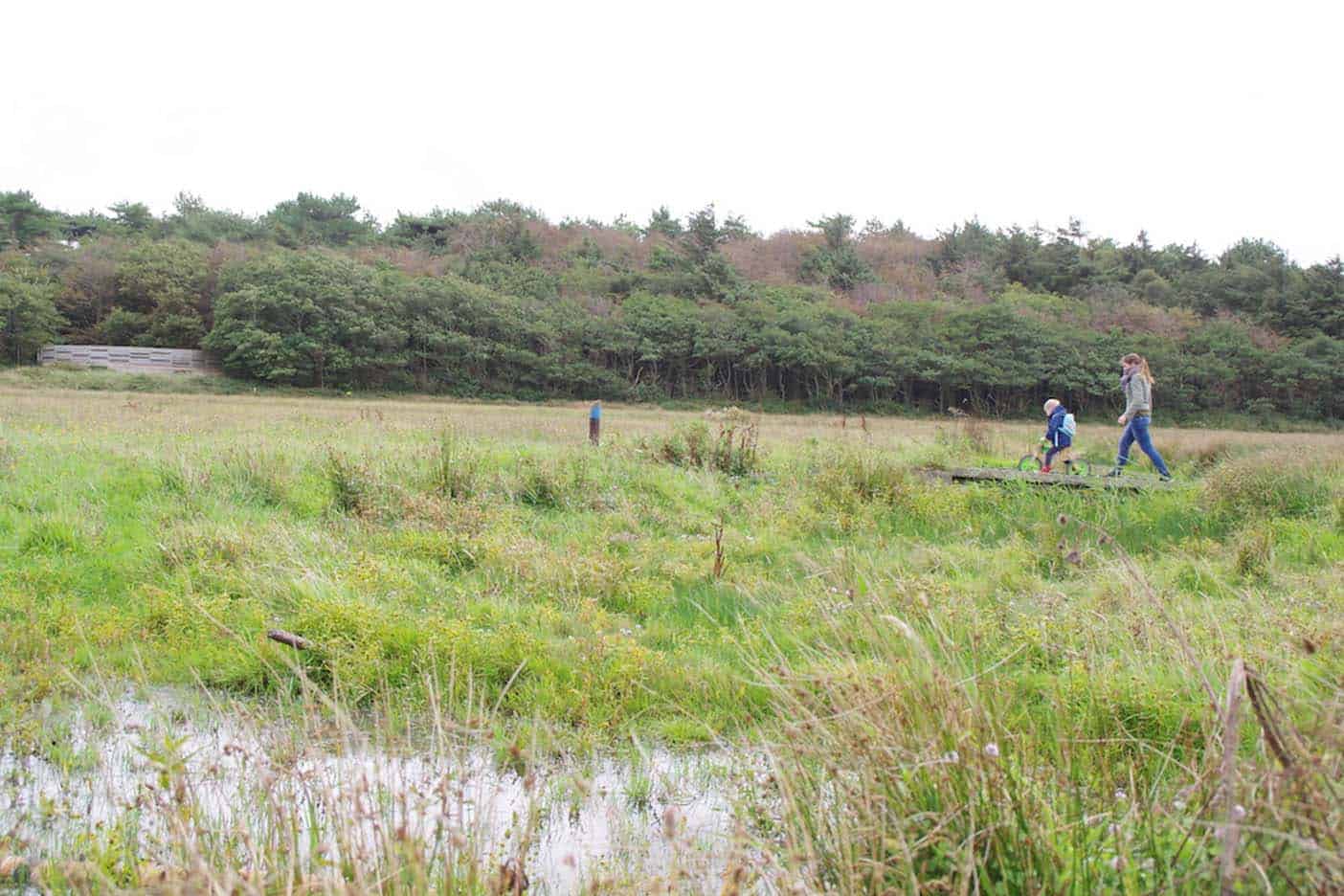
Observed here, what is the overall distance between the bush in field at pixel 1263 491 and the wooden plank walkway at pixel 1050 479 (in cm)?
74

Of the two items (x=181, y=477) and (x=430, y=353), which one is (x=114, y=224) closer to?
(x=430, y=353)

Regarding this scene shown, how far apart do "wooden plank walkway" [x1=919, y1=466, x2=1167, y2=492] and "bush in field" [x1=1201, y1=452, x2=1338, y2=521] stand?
74 cm

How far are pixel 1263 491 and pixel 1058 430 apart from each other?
13.7ft

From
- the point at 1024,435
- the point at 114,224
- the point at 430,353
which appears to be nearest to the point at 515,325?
the point at 430,353

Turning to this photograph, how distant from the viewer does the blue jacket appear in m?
14.2

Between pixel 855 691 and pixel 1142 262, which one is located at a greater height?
pixel 1142 262

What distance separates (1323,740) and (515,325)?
4699cm

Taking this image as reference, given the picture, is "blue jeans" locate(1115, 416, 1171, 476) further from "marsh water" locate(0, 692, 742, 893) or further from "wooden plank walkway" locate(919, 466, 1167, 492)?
"marsh water" locate(0, 692, 742, 893)

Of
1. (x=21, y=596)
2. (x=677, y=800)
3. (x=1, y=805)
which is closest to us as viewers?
(x=1, y=805)

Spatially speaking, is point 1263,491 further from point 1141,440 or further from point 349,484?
point 349,484

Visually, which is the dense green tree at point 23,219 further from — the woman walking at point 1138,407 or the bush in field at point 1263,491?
the bush in field at point 1263,491

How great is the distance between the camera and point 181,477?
946cm

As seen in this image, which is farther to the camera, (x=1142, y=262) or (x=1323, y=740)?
(x=1142, y=262)

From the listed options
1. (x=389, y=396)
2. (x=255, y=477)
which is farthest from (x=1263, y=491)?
(x=389, y=396)
